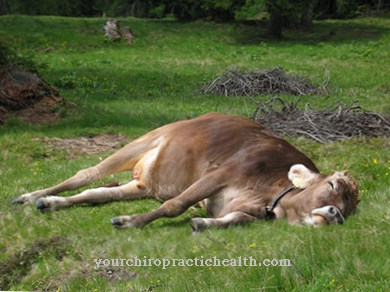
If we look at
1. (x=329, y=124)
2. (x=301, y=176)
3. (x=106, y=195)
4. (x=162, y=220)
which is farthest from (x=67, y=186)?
(x=329, y=124)

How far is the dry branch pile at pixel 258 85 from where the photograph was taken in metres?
20.1

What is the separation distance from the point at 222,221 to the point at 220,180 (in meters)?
0.62

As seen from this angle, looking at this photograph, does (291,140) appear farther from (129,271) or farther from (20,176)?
(129,271)

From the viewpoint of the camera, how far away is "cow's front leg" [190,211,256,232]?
6.59m

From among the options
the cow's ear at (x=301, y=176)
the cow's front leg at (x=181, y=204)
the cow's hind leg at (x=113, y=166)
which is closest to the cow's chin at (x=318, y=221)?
the cow's ear at (x=301, y=176)

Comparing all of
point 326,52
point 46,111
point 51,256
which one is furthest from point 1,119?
point 326,52

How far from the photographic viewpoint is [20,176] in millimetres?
10227

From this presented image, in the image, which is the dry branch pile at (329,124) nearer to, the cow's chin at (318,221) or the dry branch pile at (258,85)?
the cow's chin at (318,221)

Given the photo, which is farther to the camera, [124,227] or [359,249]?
[124,227]

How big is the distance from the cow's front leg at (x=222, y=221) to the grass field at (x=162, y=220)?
0.38 ft

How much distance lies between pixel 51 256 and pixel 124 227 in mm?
742

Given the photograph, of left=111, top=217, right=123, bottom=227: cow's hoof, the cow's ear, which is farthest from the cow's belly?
left=111, top=217, right=123, bottom=227: cow's hoof

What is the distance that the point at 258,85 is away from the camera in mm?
20359

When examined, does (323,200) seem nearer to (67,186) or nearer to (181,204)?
(181,204)
